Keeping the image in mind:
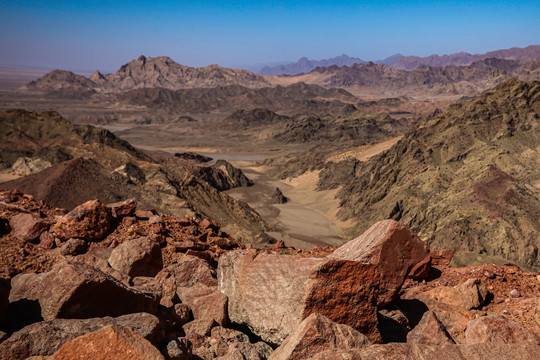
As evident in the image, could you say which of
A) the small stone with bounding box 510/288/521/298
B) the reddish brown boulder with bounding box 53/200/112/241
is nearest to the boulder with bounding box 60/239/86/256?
Answer: the reddish brown boulder with bounding box 53/200/112/241

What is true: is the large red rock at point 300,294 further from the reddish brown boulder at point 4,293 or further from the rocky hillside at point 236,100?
the rocky hillside at point 236,100

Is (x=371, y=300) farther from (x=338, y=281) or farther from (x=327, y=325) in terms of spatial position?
(x=327, y=325)

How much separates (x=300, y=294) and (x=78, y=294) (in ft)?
9.35

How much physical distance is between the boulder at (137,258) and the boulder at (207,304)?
1.67m

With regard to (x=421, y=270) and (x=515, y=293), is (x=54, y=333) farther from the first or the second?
(x=515, y=293)

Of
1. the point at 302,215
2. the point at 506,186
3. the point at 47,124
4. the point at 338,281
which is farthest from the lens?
the point at 47,124

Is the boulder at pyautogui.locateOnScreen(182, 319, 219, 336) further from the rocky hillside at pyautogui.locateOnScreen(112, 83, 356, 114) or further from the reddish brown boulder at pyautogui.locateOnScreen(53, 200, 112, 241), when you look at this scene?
the rocky hillside at pyautogui.locateOnScreen(112, 83, 356, 114)

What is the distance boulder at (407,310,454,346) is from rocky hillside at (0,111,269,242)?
57.6 feet

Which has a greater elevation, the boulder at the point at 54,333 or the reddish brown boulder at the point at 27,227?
the boulder at the point at 54,333

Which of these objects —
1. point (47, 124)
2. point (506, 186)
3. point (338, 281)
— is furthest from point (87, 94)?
point (338, 281)

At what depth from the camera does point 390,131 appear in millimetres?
97625

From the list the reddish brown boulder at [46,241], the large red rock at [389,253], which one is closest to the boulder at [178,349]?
the large red rock at [389,253]

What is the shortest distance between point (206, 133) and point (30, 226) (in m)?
112

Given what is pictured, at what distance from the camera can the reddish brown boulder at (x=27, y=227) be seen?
351 inches
